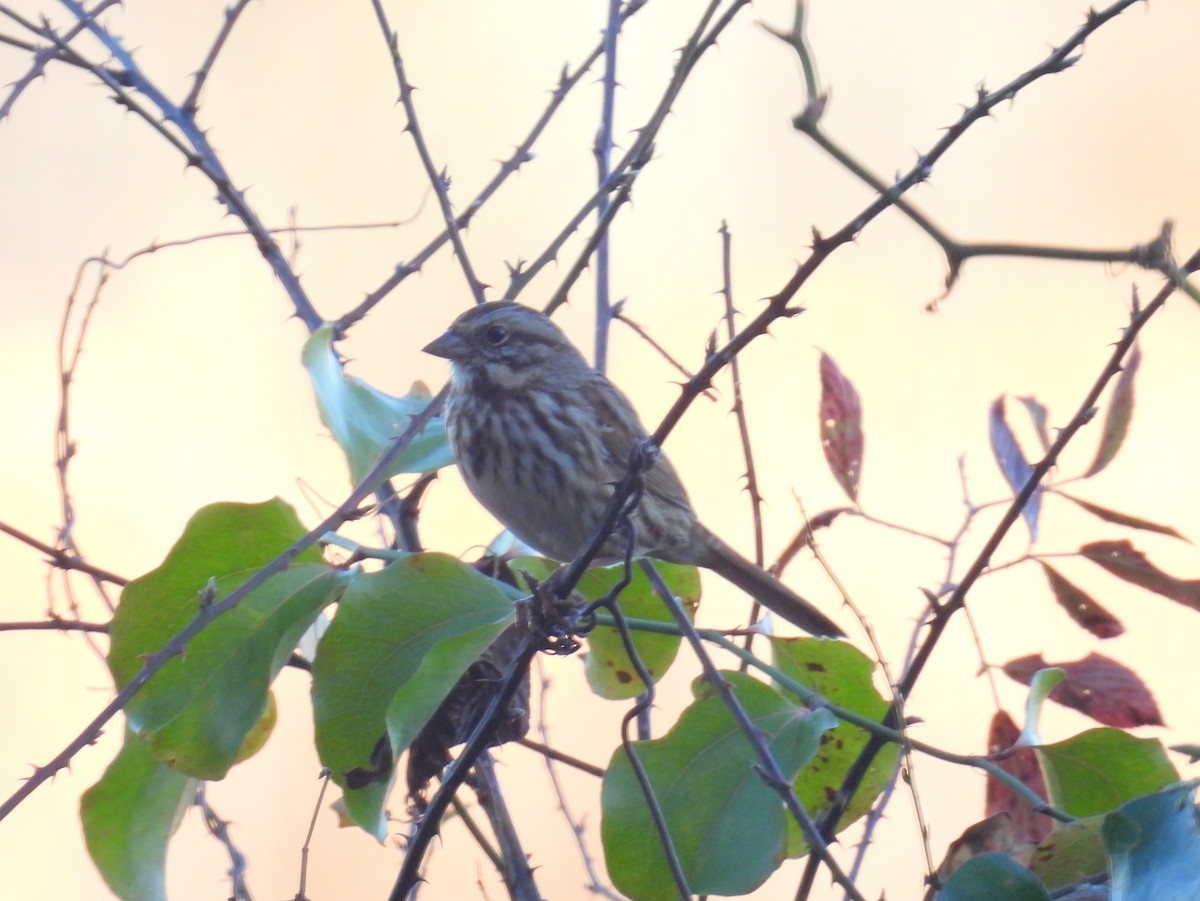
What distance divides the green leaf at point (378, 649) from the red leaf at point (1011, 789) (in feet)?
2.39

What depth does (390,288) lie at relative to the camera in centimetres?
251

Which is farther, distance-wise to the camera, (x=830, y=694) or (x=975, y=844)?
(x=830, y=694)

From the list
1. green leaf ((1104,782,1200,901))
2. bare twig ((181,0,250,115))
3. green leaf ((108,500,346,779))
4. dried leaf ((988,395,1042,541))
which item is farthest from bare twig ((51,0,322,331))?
green leaf ((1104,782,1200,901))

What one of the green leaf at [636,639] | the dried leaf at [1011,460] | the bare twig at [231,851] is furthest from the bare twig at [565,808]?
the dried leaf at [1011,460]

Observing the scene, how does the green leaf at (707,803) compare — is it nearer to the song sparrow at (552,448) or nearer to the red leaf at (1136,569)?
the red leaf at (1136,569)

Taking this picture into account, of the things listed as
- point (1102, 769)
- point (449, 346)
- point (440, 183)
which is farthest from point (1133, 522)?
point (449, 346)

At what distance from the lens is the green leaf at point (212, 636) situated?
1.75m

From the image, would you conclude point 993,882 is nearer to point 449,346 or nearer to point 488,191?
point 488,191

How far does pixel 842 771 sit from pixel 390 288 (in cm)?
119

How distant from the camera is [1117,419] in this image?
191 centimetres

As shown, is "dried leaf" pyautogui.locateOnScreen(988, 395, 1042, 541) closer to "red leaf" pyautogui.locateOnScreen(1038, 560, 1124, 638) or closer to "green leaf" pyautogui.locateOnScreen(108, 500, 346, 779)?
"red leaf" pyautogui.locateOnScreen(1038, 560, 1124, 638)

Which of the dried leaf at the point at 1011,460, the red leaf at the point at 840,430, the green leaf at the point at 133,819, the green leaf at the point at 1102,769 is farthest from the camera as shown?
the red leaf at the point at 840,430

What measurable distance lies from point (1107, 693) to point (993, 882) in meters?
0.58

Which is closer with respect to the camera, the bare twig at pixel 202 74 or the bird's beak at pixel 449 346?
the bare twig at pixel 202 74
